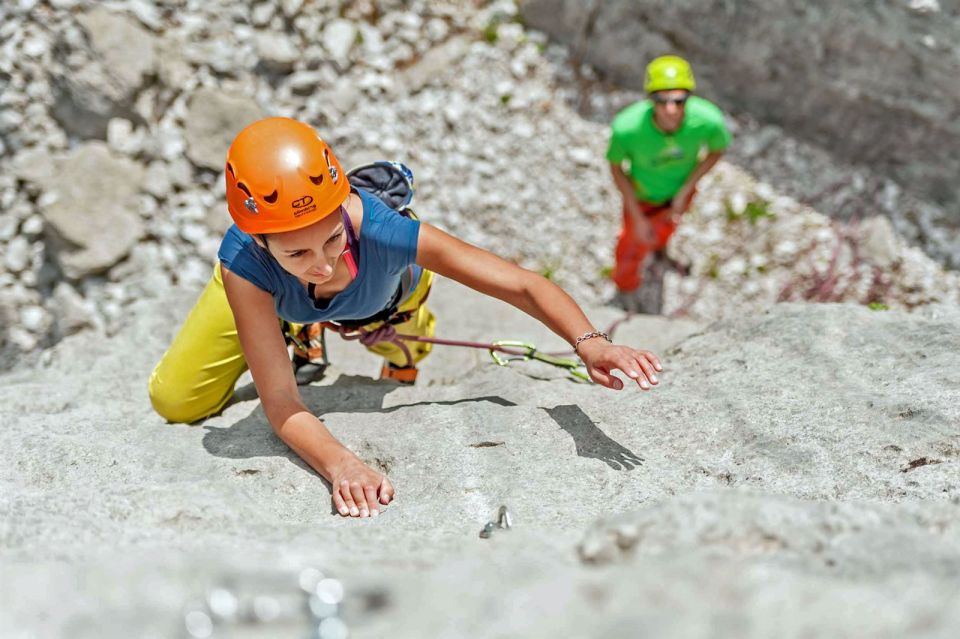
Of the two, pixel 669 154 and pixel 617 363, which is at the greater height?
pixel 669 154

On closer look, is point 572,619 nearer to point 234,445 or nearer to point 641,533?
point 641,533

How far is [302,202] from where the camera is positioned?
2.61 m

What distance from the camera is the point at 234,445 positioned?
3189mm

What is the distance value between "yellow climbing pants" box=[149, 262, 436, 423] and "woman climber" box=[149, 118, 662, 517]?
613 millimetres

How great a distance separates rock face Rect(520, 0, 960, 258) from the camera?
588 cm

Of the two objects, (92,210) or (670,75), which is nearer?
(670,75)

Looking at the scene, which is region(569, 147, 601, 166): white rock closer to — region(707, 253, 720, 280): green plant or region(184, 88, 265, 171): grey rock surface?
region(707, 253, 720, 280): green plant

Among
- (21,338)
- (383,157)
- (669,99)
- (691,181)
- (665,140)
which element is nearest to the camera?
(669,99)

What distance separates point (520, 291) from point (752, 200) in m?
4.26

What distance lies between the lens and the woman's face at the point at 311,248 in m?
2.67

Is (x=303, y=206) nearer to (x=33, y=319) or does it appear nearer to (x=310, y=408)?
(x=310, y=408)

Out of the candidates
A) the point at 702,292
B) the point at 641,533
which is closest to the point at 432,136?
the point at 702,292

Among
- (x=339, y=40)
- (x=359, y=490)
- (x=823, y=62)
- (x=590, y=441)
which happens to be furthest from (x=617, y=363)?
(x=339, y=40)

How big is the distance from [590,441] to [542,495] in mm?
398
